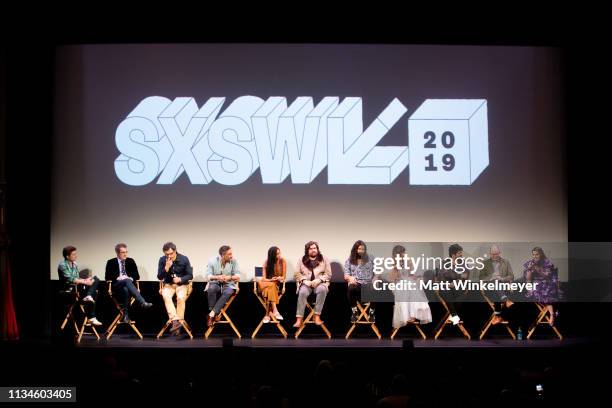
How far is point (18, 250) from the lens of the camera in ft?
24.4

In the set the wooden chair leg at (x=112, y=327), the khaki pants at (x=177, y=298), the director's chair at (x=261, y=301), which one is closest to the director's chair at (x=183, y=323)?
the khaki pants at (x=177, y=298)

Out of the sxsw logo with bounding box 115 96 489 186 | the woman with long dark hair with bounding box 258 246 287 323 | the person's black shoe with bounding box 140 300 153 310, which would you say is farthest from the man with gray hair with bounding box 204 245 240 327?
the sxsw logo with bounding box 115 96 489 186

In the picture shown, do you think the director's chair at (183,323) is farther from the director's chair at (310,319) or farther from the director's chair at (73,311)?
the director's chair at (310,319)

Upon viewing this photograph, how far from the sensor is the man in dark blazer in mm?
7010

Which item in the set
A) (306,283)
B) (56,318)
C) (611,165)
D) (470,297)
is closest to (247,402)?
(306,283)

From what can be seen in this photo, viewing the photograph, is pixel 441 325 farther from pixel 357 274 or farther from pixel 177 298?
pixel 177 298

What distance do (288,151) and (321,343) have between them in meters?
2.13

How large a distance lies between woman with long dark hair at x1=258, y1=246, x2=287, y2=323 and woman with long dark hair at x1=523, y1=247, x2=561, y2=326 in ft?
8.06

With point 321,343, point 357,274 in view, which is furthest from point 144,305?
point 357,274

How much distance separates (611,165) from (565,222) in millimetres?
755

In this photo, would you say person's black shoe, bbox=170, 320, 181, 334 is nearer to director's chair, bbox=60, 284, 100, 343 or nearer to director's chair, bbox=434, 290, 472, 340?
director's chair, bbox=60, 284, 100, 343

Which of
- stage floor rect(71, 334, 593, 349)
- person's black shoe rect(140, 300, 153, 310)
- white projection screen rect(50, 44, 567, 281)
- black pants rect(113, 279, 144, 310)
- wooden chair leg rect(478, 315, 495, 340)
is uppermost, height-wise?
white projection screen rect(50, 44, 567, 281)

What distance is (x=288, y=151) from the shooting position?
7.62 metres

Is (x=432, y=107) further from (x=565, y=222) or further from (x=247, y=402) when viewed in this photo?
(x=247, y=402)
